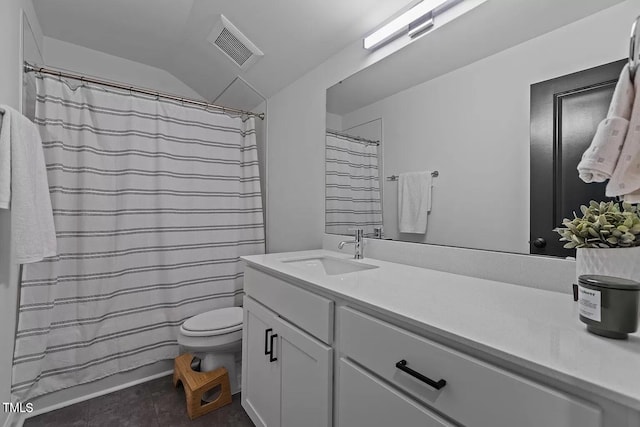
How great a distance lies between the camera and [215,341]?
167 cm

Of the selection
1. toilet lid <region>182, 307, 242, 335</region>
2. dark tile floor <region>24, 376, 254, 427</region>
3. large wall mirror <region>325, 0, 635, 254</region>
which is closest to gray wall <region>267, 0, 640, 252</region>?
large wall mirror <region>325, 0, 635, 254</region>

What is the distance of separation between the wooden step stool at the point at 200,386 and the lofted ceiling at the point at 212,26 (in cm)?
203

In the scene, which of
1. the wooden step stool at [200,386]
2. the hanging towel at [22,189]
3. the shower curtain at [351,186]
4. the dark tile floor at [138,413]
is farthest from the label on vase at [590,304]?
the hanging towel at [22,189]

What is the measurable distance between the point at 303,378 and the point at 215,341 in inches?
33.6

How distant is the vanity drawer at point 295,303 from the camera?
3.12ft

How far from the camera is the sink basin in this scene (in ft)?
4.75

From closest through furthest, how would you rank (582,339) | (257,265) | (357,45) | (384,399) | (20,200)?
(582,339) < (384,399) < (20,200) < (257,265) < (357,45)

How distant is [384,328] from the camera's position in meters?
0.75

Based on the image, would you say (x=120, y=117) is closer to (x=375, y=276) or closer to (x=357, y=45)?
(x=357, y=45)

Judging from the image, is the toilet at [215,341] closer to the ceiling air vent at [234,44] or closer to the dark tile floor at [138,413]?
the dark tile floor at [138,413]

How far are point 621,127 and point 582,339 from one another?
0.46 metres

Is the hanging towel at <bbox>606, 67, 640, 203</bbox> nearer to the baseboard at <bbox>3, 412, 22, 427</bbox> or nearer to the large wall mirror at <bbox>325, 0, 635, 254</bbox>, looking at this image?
the large wall mirror at <bbox>325, 0, 635, 254</bbox>

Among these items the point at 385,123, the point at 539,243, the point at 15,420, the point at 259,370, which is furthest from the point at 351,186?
the point at 15,420

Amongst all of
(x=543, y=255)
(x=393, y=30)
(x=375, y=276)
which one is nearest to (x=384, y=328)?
(x=375, y=276)
